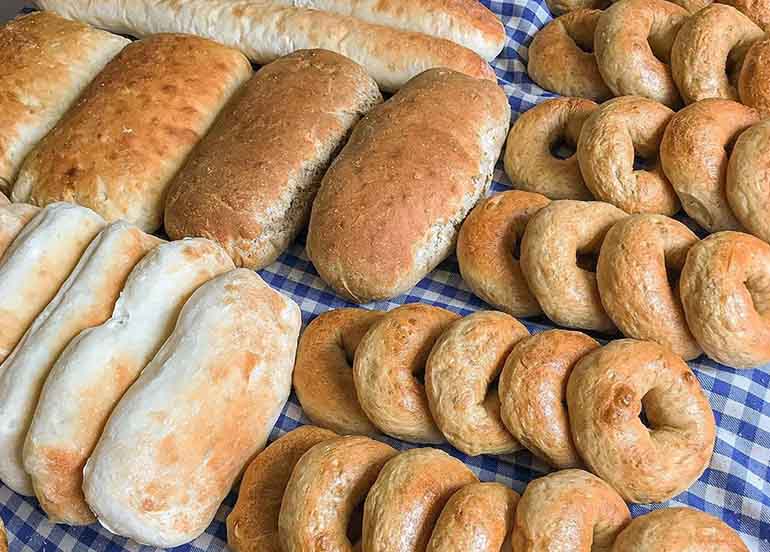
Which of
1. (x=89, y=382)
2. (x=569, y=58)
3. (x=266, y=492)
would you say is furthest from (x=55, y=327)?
(x=569, y=58)

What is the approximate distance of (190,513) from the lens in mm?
1497

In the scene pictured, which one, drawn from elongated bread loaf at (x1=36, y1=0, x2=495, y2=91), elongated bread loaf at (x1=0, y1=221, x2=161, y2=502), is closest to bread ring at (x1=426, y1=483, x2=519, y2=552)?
elongated bread loaf at (x1=0, y1=221, x2=161, y2=502)

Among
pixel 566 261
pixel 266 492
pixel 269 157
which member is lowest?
pixel 266 492

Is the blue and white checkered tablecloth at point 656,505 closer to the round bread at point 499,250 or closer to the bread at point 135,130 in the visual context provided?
the round bread at point 499,250

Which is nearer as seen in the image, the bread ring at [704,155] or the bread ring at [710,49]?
the bread ring at [704,155]

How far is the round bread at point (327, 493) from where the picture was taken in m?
1.36

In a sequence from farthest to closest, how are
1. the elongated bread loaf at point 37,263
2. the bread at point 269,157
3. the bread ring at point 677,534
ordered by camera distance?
the bread at point 269,157, the elongated bread loaf at point 37,263, the bread ring at point 677,534

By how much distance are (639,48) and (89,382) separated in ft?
5.26

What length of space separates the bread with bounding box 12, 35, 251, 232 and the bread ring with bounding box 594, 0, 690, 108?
108 cm

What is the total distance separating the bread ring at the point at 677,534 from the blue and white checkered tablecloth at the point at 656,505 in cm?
19

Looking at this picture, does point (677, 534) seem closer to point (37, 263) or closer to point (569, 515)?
point (569, 515)

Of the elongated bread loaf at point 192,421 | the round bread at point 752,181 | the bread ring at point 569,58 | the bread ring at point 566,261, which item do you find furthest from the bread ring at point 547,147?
the elongated bread loaf at point 192,421

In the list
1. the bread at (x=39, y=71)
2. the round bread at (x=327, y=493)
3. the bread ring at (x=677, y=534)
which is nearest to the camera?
the bread ring at (x=677, y=534)

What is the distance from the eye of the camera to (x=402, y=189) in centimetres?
189
